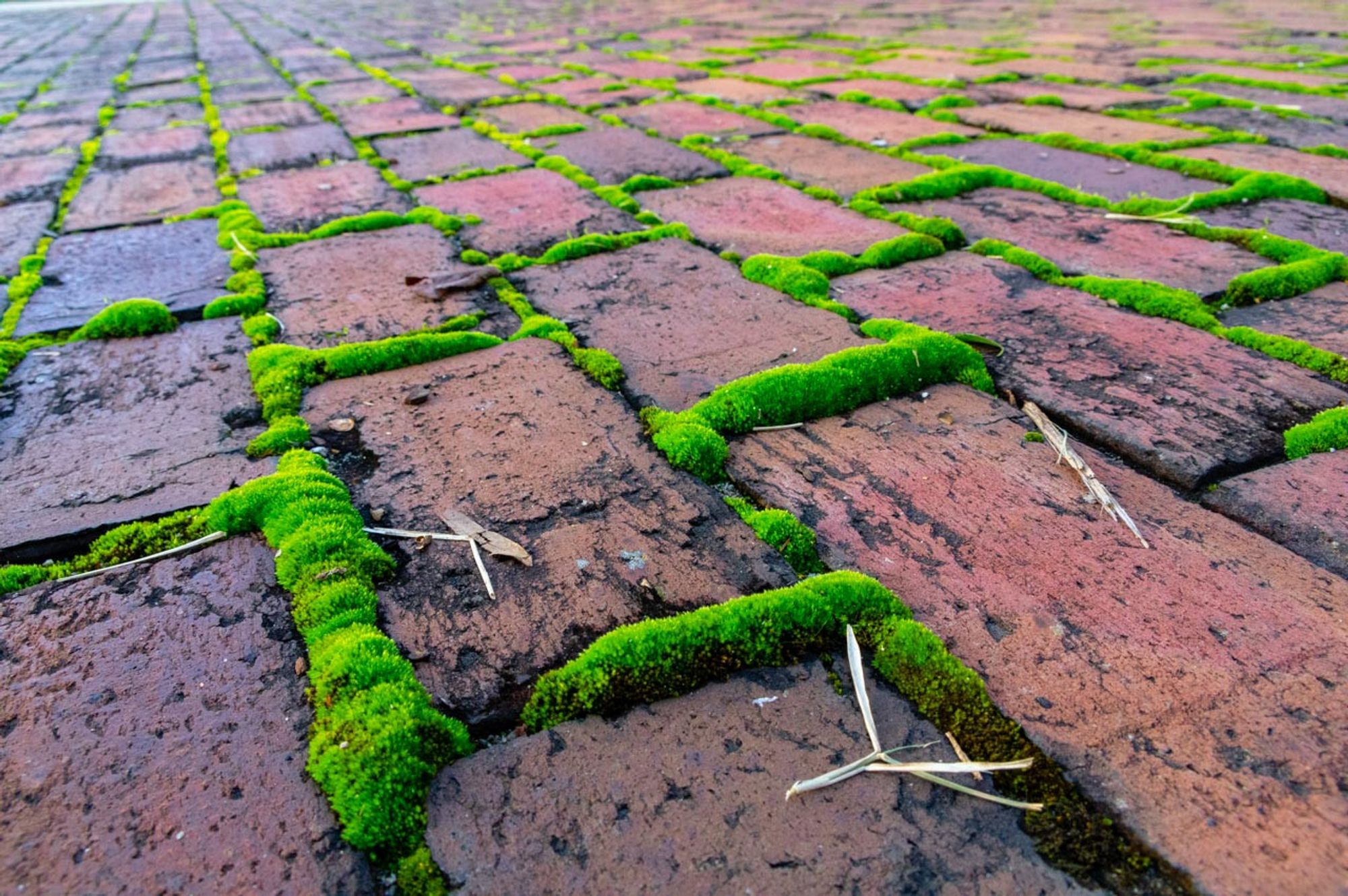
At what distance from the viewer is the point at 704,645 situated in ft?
4.80

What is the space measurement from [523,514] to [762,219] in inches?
84.5

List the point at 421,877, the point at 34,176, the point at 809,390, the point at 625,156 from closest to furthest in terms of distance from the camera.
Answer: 1. the point at 421,877
2. the point at 809,390
3. the point at 625,156
4. the point at 34,176

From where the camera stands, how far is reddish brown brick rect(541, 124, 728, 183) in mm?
4211

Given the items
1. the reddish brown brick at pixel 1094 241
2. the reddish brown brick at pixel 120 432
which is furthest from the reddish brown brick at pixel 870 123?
the reddish brown brick at pixel 120 432

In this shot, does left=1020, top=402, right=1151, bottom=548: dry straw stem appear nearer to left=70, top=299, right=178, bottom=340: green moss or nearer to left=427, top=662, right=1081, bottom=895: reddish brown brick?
left=427, top=662, right=1081, bottom=895: reddish brown brick

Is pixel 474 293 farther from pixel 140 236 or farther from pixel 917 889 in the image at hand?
pixel 917 889

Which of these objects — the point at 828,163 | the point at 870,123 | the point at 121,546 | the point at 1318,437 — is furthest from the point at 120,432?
the point at 870,123

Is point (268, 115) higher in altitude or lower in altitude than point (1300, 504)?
lower

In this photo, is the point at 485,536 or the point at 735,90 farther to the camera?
the point at 735,90

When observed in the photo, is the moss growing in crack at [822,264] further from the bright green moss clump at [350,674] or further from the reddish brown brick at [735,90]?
the reddish brown brick at [735,90]

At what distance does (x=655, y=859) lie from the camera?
3.81 ft

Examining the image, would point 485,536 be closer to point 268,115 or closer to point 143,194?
point 143,194

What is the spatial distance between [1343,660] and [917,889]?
2.88 ft

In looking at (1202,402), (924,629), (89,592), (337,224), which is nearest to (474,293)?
(337,224)
